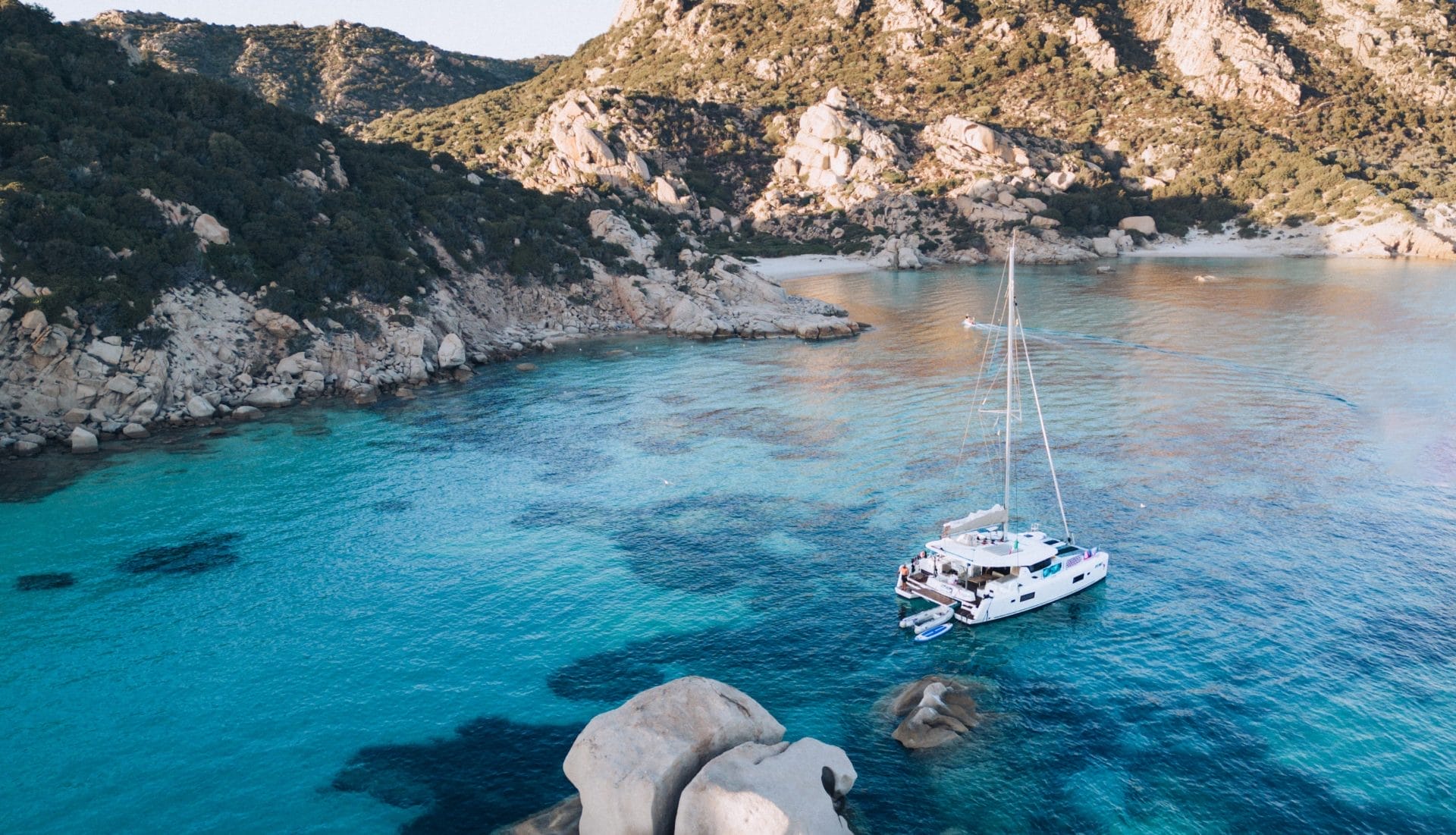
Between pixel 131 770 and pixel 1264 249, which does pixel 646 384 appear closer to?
pixel 131 770

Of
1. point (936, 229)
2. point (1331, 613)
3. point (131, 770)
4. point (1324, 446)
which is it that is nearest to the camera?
point (131, 770)

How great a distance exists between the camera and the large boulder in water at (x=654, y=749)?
19.5 m

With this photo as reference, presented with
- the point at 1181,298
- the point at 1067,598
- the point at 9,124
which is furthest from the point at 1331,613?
the point at 9,124

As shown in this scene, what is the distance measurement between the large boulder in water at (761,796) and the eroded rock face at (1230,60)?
695ft

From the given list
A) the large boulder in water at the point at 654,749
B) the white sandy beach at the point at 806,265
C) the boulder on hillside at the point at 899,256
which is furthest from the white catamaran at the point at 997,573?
the boulder on hillside at the point at 899,256

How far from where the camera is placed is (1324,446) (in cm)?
5272

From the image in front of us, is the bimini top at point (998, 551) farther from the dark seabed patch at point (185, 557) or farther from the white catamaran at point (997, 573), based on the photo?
the dark seabed patch at point (185, 557)

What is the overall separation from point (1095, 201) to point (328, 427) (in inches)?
6032

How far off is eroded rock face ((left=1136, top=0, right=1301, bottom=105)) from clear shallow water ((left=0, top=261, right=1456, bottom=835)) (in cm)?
14675

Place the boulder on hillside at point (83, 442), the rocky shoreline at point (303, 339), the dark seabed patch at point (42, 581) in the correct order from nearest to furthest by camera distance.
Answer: the dark seabed patch at point (42, 581), the boulder on hillside at point (83, 442), the rocky shoreline at point (303, 339)

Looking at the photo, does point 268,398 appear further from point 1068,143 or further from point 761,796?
point 1068,143

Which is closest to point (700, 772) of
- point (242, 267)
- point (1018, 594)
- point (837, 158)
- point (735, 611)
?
point (735, 611)

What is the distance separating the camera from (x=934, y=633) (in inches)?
1332

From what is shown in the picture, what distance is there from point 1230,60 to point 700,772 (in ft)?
723
